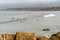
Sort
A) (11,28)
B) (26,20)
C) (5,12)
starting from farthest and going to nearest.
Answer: (5,12), (26,20), (11,28)

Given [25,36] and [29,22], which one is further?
[29,22]

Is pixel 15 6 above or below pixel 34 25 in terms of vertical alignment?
above

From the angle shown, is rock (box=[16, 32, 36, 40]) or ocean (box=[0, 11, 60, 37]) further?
ocean (box=[0, 11, 60, 37])

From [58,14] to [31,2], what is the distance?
239mm

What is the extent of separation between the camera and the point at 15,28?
1.06 meters

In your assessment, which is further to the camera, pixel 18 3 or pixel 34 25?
pixel 18 3

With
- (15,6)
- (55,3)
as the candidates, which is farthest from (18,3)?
(55,3)

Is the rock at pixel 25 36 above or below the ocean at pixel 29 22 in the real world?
above

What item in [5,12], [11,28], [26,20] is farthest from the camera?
[5,12]

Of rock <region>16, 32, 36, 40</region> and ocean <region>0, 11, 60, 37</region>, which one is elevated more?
rock <region>16, 32, 36, 40</region>

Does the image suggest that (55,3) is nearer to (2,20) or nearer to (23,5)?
(23,5)

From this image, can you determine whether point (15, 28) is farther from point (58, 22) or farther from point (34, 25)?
point (58, 22)

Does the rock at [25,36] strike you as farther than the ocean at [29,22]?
No

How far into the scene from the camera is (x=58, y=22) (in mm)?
1115
